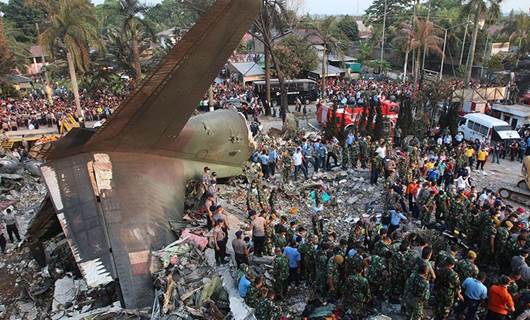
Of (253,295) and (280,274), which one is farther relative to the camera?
(280,274)

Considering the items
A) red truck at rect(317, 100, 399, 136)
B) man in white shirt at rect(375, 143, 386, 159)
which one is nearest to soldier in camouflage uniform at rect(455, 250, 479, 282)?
man in white shirt at rect(375, 143, 386, 159)

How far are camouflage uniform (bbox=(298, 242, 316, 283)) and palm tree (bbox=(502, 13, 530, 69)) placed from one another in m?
40.4

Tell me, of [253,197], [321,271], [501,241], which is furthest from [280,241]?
[501,241]

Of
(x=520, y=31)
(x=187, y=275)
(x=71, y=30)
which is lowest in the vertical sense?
(x=187, y=275)

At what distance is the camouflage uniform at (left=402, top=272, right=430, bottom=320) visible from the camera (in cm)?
794

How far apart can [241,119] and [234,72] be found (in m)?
33.6

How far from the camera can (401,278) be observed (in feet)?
29.4

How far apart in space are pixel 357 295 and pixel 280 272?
1.77 meters

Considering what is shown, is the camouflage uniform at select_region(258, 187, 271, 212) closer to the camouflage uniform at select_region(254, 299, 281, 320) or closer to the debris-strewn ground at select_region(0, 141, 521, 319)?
the debris-strewn ground at select_region(0, 141, 521, 319)

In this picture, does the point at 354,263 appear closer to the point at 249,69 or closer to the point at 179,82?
the point at 179,82

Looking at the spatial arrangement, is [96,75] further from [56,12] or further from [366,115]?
[366,115]

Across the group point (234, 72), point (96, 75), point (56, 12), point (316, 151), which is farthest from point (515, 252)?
point (234, 72)

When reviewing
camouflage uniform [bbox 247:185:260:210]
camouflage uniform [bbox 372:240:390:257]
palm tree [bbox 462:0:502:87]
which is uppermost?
palm tree [bbox 462:0:502:87]

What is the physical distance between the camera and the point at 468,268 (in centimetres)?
834
